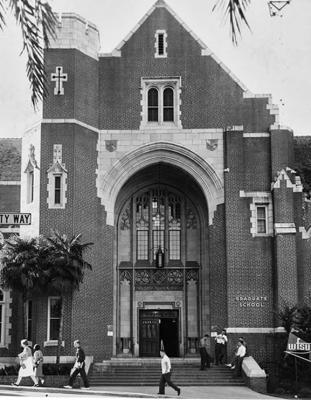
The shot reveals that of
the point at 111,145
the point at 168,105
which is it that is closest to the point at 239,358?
the point at 111,145

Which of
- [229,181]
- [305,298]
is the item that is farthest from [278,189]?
[305,298]

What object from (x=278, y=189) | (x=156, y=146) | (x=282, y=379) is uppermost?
(x=156, y=146)

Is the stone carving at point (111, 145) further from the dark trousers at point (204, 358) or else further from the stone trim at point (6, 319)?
the dark trousers at point (204, 358)

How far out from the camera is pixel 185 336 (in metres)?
33.6

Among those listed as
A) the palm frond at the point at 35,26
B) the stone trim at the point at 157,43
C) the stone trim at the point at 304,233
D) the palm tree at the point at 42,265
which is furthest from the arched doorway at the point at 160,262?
the palm frond at the point at 35,26

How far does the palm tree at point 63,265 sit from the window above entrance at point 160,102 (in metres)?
6.64

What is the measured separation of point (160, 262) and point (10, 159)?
1093 cm

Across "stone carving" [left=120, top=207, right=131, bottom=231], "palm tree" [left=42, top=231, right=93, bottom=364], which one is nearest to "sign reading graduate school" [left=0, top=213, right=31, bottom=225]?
"palm tree" [left=42, top=231, right=93, bottom=364]

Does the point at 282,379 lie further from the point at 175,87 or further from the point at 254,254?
the point at 175,87

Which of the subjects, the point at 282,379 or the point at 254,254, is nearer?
the point at 282,379

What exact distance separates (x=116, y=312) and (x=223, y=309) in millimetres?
4859

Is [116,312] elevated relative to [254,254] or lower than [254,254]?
lower

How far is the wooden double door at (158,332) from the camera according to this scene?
33344 millimetres

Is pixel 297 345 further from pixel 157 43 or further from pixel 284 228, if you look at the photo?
pixel 157 43
